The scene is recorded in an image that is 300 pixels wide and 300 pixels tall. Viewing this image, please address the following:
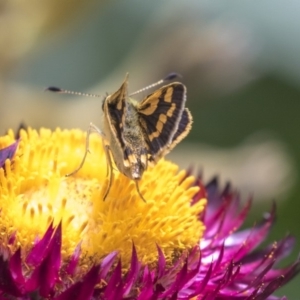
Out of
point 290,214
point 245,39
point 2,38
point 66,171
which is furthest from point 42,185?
point 290,214

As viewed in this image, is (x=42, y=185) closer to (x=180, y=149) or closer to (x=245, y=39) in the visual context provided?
(x=180, y=149)

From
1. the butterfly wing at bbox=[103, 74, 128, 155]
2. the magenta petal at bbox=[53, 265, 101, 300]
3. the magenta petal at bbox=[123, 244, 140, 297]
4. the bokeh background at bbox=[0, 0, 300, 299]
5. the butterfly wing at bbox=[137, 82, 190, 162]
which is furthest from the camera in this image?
the bokeh background at bbox=[0, 0, 300, 299]

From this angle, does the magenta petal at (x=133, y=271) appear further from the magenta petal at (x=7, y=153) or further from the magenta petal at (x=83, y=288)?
the magenta petal at (x=7, y=153)

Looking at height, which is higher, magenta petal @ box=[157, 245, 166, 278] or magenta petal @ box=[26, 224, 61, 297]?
magenta petal @ box=[157, 245, 166, 278]

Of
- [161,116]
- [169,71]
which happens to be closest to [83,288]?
[161,116]

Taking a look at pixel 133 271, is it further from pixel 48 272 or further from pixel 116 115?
pixel 116 115

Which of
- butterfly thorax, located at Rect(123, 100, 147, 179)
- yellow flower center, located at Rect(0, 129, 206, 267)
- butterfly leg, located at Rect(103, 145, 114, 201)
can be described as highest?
butterfly thorax, located at Rect(123, 100, 147, 179)

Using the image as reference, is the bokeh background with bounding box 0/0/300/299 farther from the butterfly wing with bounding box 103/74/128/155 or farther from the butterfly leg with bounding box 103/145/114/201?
the butterfly wing with bounding box 103/74/128/155

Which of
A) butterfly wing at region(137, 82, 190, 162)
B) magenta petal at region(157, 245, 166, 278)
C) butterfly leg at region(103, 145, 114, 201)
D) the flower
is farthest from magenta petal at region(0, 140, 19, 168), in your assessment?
magenta petal at region(157, 245, 166, 278)

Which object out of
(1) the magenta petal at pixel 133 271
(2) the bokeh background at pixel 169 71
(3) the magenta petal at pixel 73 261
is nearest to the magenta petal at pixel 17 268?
(3) the magenta petal at pixel 73 261
